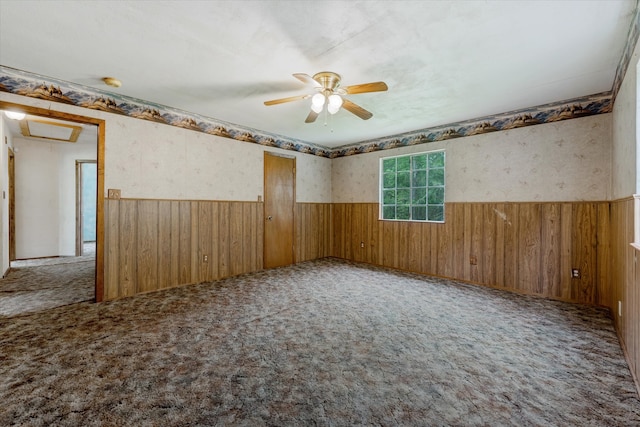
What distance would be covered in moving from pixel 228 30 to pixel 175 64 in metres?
0.86

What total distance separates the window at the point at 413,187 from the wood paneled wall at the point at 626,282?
2.17 m

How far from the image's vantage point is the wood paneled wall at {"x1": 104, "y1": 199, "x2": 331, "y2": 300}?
11.8 feet

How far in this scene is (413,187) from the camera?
519cm

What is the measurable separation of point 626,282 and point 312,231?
4695mm

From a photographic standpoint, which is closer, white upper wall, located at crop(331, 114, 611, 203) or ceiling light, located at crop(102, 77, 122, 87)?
ceiling light, located at crop(102, 77, 122, 87)

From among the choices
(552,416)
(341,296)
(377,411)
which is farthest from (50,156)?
(552,416)

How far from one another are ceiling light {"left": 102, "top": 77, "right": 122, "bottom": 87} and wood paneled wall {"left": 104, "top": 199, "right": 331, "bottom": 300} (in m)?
1.36

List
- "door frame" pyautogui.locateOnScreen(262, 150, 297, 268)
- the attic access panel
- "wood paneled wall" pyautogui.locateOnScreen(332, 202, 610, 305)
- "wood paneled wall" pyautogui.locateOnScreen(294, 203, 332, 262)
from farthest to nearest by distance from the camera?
1. "wood paneled wall" pyautogui.locateOnScreen(294, 203, 332, 262)
2. "door frame" pyautogui.locateOnScreen(262, 150, 297, 268)
3. the attic access panel
4. "wood paneled wall" pyautogui.locateOnScreen(332, 202, 610, 305)

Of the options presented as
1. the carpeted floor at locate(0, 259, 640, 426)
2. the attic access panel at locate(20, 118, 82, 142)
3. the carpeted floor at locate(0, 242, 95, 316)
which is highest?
the attic access panel at locate(20, 118, 82, 142)

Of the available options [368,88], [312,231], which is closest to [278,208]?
[312,231]

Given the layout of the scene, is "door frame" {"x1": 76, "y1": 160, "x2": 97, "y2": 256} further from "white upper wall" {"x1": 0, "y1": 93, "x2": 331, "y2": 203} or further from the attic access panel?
"white upper wall" {"x1": 0, "y1": 93, "x2": 331, "y2": 203}

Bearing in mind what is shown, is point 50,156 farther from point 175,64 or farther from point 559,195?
point 559,195

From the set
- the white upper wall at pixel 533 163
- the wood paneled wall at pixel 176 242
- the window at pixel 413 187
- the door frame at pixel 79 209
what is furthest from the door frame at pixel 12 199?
the white upper wall at pixel 533 163

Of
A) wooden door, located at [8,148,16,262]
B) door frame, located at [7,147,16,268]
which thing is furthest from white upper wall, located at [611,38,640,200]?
wooden door, located at [8,148,16,262]
